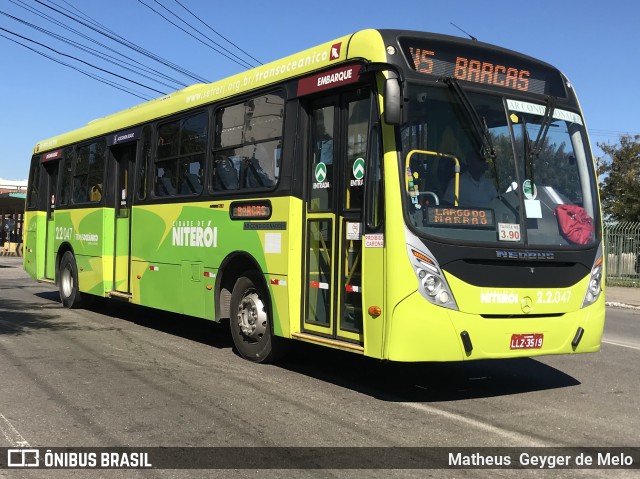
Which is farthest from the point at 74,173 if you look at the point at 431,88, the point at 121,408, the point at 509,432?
the point at 509,432

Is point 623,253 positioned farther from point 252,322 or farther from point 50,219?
point 252,322

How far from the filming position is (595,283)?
20.9 feet

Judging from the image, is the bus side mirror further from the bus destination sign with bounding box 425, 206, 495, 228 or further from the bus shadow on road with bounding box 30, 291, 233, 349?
the bus shadow on road with bounding box 30, 291, 233, 349

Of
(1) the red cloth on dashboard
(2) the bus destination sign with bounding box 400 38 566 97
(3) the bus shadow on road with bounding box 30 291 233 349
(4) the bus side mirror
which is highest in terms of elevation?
(2) the bus destination sign with bounding box 400 38 566 97

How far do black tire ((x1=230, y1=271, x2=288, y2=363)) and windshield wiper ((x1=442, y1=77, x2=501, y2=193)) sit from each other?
109 inches

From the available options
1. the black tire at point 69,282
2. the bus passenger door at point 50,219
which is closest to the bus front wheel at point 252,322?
the black tire at point 69,282

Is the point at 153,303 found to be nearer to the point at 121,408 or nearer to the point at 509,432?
the point at 121,408

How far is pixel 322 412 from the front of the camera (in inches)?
224

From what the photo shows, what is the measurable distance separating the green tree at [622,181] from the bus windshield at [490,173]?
26417 millimetres

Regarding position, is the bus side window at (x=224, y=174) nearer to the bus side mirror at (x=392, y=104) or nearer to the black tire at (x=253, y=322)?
the black tire at (x=253, y=322)

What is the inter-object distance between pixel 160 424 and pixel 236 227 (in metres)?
3.03

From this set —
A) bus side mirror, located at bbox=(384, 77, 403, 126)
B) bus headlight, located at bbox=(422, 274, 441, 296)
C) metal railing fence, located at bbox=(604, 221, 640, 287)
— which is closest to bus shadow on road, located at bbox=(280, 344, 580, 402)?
bus headlight, located at bbox=(422, 274, 441, 296)

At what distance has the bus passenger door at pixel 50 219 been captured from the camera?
44.3 feet

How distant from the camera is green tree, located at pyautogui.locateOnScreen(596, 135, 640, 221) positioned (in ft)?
100
